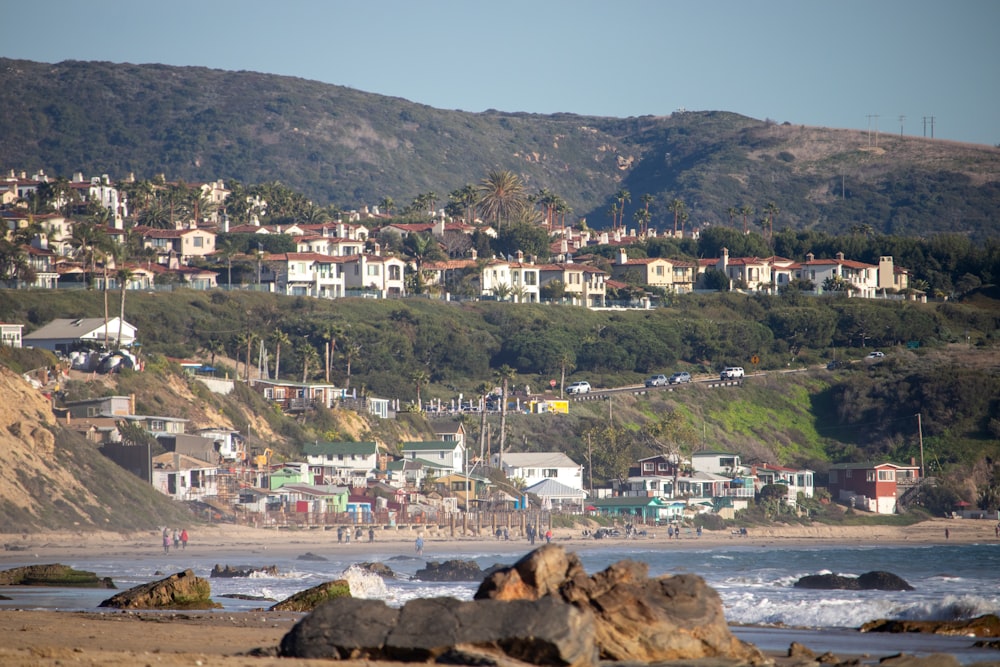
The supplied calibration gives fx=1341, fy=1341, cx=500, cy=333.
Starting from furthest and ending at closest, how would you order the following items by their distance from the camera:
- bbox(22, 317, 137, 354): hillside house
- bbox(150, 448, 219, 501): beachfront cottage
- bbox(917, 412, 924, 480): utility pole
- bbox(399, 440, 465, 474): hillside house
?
bbox(917, 412, 924, 480): utility pole, bbox(22, 317, 137, 354): hillside house, bbox(399, 440, 465, 474): hillside house, bbox(150, 448, 219, 501): beachfront cottage

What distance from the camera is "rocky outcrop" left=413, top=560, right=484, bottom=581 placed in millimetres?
47094

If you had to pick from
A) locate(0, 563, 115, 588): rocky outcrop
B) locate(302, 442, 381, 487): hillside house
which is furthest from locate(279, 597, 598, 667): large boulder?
locate(302, 442, 381, 487): hillside house

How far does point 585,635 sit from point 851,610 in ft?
64.2

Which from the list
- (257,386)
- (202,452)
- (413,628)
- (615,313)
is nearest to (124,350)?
(257,386)

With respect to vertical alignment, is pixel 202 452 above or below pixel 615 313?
below

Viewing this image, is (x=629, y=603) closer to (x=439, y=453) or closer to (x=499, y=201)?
(x=439, y=453)

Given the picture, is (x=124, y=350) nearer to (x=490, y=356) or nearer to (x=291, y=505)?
(x=291, y=505)

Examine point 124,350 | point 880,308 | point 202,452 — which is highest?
point 880,308

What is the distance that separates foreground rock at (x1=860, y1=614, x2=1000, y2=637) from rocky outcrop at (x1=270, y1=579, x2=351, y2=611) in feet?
38.3

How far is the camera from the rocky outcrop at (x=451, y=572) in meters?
47.1

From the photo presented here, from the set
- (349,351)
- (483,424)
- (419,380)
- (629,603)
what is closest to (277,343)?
(349,351)

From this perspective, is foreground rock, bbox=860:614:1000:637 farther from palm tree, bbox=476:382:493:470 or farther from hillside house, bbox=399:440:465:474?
palm tree, bbox=476:382:493:470

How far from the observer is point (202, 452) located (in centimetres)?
7519

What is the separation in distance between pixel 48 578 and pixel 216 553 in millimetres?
24457
